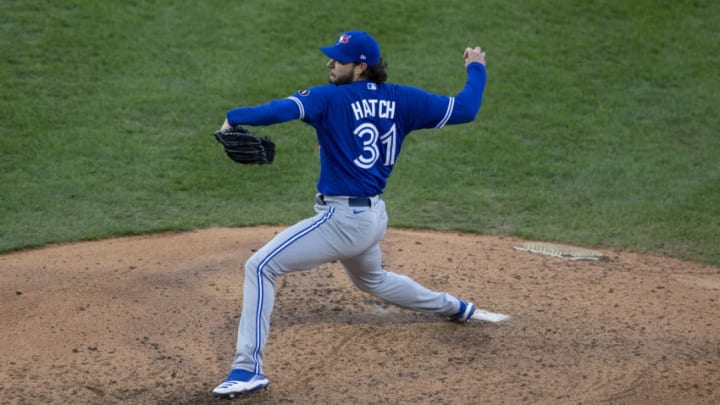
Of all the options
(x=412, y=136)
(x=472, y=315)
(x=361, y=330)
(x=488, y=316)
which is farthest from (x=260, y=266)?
(x=412, y=136)

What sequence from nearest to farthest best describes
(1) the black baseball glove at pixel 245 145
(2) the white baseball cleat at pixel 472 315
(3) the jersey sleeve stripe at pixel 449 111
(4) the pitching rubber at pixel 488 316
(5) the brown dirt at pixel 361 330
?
(1) the black baseball glove at pixel 245 145, (5) the brown dirt at pixel 361 330, (3) the jersey sleeve stripe at pixel 449 111, (2) the white baseball cleat at pixel 472 315, (4) the pitching rubber at pixel 488 316

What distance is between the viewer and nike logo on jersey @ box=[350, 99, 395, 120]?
5238 millimetres

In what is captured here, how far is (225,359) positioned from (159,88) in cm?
566

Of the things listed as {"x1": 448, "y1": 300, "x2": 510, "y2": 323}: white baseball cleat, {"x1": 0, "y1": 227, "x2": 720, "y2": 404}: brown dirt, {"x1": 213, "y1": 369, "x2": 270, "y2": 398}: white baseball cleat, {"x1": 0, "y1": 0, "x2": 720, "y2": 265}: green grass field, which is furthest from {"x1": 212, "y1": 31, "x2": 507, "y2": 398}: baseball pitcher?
{"x1": 0, "y1": 0, "x2": 720, "y2": 265}: green grass field

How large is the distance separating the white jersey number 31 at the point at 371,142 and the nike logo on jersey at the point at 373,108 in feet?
0.19

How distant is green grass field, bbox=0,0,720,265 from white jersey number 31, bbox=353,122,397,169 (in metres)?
3.24

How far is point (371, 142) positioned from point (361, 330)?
1.40m

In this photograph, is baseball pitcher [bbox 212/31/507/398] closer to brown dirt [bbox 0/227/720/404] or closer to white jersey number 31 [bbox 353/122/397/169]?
white jersey number 31 [bbox 353/122/397/169]

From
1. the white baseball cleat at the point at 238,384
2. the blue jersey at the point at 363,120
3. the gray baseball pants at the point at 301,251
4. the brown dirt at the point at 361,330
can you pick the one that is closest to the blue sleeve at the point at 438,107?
the blue jersey at the point at 363,120

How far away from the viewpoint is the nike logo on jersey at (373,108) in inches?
206

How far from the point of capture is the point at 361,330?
20.2 feet

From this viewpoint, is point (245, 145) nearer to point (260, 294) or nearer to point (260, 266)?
point (260, 266)

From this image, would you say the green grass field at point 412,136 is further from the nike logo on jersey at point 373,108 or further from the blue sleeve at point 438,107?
the nike logo on jersey at point 373,108

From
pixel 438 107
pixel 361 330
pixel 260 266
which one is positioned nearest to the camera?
pixel 260 266
